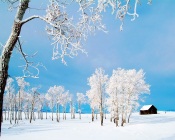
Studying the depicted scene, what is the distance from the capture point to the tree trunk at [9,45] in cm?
668

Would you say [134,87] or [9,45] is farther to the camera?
[134,87]

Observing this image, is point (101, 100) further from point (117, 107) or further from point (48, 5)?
point (48, 5)

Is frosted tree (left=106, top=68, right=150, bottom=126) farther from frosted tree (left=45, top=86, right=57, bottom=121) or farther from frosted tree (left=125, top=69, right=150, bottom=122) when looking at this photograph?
frosted tree (left=45, top=86, right=57, bottom=121)

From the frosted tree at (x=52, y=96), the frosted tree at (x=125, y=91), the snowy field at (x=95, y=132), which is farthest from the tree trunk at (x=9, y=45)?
the frosted tree at (x=52, y=96)

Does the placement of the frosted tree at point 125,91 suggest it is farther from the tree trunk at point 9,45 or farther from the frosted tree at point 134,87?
the tree trunk at point 9,45

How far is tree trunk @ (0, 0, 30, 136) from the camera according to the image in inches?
263

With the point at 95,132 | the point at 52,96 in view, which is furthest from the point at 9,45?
the point at 52,96

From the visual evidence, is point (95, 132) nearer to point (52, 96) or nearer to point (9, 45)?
point (9, 45)

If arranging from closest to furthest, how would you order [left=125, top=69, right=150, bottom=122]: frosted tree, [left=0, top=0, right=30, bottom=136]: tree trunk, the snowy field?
[left=0, top=0, right=30, bottom=136]: tree trunk < the snowy field < [left=125, top=69, right=150, bottom=122]: frosted tree

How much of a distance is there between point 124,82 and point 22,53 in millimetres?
44241

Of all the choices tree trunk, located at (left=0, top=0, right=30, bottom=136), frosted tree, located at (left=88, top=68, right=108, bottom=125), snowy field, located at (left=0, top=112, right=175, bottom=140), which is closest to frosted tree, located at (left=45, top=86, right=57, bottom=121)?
frosted tree, located at (left=88, top=68, right=108, bottom=125)

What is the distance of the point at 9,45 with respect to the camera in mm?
6852

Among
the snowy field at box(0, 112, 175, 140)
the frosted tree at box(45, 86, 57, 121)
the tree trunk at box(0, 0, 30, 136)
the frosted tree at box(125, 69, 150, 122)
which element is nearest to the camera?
the tree trunk at box(0, 0, 30, 136)

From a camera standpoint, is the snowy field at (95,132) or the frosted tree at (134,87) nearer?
the snowy field at (95,132)
